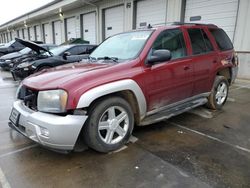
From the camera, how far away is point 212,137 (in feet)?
11.3

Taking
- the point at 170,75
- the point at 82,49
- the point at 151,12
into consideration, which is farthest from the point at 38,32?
the point at 170,75

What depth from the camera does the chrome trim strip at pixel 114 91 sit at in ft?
8.10

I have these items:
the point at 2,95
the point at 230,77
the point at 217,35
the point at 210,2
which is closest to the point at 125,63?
the point at 217,35

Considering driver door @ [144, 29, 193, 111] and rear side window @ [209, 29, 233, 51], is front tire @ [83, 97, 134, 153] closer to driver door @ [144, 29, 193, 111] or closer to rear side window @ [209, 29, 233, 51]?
driver door @ [144, 29, 193, 111]

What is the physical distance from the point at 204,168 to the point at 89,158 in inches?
57.1

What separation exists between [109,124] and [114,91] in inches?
18.2

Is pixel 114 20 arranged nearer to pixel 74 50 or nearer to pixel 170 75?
pixel 74 50

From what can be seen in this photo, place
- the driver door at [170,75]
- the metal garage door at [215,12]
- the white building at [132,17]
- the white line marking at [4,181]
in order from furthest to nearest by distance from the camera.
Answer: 1. the metal garage door at [215,12]
2. the white building at [132,17]
3. the driver door at [170,75]
4. the white line marking at [4,181]

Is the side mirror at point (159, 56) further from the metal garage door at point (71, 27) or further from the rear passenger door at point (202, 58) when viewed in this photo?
the metal garage door at point (71, 27)

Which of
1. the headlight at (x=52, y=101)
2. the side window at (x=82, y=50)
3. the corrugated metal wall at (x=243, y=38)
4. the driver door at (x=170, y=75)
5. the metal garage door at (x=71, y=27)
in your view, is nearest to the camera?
the headlight at (x=52, y=101)

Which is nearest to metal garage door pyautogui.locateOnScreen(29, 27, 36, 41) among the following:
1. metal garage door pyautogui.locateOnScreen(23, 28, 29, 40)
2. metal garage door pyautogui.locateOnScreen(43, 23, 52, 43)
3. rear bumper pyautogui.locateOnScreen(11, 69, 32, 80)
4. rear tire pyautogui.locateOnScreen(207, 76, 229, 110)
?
metal garage door pyautogui.locateOnScreen(23, 28, 29, 40)

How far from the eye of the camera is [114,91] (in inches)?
108

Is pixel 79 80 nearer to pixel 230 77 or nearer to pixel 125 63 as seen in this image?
pixel 125 63

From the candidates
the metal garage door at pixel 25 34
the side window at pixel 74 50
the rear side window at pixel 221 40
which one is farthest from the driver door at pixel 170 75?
the metal garage door at pixel 25 34
